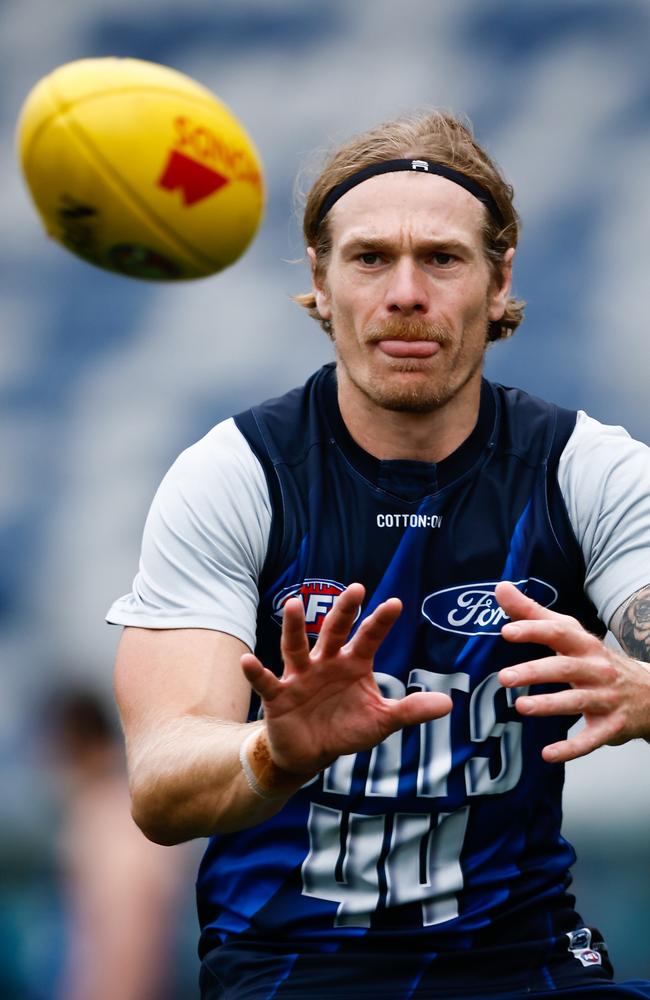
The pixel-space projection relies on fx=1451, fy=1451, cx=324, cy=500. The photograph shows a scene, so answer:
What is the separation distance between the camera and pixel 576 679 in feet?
9.96

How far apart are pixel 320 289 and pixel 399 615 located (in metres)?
1.34

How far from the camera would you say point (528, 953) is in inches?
144

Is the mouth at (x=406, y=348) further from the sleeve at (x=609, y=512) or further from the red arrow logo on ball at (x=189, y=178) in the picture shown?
the red arrow logo on ball at (x=189, y=178)

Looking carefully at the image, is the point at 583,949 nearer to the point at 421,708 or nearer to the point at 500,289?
the point at 421,708

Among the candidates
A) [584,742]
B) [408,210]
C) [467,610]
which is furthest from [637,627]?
[408,210]

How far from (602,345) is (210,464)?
4.71 metres

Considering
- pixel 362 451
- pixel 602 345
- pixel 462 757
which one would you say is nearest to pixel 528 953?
pixel 462 757

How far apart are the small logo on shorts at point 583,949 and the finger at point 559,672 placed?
1.00 metres

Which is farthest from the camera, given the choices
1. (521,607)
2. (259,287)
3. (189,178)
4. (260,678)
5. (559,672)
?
(259,287)

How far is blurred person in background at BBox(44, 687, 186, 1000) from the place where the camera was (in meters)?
5.56

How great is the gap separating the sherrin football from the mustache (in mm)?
515

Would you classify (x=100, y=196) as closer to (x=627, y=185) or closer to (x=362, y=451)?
(x=362, y=451)

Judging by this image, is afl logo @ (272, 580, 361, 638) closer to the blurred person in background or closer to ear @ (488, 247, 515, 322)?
ear @ (488, 247, 515, 322)

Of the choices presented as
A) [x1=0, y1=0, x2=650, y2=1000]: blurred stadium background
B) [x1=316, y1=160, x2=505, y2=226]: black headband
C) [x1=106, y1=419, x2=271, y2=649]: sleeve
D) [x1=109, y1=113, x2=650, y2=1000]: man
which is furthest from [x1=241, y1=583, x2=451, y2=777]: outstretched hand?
[x1=0, y1=0, x2=650, y2=1000]: blurred stadium background
